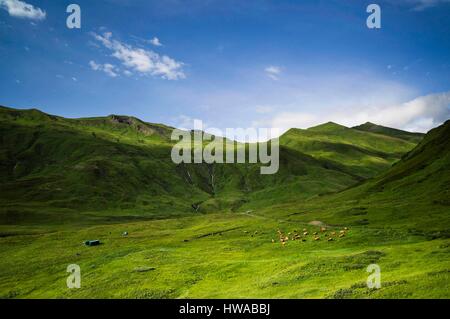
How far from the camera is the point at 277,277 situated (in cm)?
5288

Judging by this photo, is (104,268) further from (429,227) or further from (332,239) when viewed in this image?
(429,227)

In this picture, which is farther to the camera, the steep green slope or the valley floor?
the steep green slope

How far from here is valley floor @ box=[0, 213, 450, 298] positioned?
145 ft

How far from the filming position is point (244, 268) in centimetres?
6319

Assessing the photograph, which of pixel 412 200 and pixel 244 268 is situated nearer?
pixel 244 268

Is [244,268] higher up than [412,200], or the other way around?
[412,200]

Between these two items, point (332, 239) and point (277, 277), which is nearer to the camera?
point (277, 277)

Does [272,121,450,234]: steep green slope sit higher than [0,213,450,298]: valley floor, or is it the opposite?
[272,121,450,234]: steep green slope

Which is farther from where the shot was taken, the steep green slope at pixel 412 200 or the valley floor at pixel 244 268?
the steep green slope at pixel 412 200

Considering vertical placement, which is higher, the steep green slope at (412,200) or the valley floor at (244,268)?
the steep green slope at (412,200)

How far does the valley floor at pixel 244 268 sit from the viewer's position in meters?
44.1
